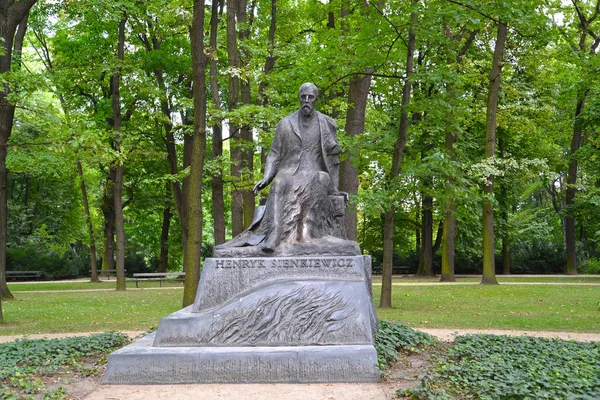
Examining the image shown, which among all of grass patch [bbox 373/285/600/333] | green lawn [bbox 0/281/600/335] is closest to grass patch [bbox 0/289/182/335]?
green lawn [bbox 0/281/600/335]

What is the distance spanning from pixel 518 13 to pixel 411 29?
2.36m

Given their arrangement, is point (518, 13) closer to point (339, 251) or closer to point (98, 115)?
point (339, 251)

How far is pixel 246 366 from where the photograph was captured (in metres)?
6.74

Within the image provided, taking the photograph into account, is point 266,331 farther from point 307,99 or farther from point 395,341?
point 307,99

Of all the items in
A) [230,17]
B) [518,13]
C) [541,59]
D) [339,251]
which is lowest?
[339,251]

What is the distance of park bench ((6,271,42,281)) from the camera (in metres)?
32.4

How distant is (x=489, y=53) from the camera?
80.7ft

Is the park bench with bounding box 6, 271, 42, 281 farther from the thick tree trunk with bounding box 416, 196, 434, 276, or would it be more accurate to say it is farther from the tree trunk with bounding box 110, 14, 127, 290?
the thick tree trunk with bounding box 416, 196, 434, 276

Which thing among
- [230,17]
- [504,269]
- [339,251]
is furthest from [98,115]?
[504,269]

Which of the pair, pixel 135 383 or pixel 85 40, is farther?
pixel 85 40

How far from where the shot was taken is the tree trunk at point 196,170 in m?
12.0

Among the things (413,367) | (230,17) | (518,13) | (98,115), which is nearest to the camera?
(413,367)

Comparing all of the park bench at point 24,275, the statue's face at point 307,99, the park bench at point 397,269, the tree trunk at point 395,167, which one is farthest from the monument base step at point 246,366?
the park bench at point 397,269

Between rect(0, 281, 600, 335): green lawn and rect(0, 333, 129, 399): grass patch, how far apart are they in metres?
2.92
